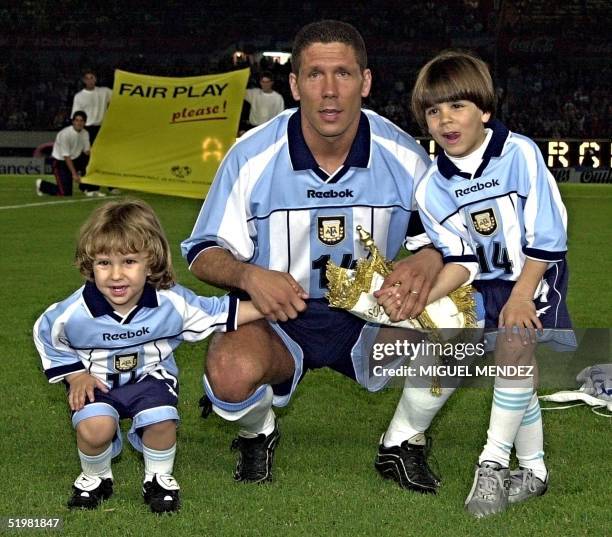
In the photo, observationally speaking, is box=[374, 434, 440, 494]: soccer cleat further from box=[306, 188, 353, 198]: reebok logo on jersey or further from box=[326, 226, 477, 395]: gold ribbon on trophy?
box=[306, 188, 353, 198]: reebok logo on jersey

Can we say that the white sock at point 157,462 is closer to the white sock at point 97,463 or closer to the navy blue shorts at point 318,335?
the white sock at point 97,463

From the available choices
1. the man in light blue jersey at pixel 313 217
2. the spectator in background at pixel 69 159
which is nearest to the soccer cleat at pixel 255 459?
the man in light blue jersey at pixel 313 217

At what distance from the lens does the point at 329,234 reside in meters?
3.88

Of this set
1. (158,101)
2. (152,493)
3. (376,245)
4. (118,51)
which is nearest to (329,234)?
(376,245)

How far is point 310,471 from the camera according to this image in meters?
3.76

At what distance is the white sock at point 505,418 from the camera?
3404 mm

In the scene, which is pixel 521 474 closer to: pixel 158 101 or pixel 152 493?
pixel 152 493

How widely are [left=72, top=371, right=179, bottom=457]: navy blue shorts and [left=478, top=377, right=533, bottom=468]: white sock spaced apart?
3.16 ft

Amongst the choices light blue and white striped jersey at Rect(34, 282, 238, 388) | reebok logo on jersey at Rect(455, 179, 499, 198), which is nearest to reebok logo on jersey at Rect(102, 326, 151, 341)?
light blue and white striped jersey at Rect(34, 282, 238, 388)

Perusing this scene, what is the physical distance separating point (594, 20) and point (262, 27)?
31.4 ft

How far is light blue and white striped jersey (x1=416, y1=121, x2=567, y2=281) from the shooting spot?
11.4 feet

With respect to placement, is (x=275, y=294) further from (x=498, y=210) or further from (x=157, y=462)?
(x=498, y=210)

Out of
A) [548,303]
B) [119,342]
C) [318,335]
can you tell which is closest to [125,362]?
[119,342]

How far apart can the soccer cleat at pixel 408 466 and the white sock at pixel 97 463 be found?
883mm
